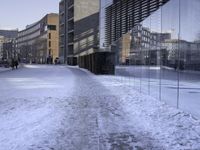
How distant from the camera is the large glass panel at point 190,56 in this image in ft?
32.6

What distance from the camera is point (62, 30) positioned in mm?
121562

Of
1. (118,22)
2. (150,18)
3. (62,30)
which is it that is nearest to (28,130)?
(150,18)

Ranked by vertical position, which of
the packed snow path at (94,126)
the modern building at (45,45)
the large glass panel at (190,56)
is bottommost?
the packed snow path at (94,126)

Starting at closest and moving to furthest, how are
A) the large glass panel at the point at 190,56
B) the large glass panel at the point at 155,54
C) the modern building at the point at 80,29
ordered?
the large glass panel at the point at 190,56
the large glass panel at the point at 155,54
the modern building at the point at 80,29

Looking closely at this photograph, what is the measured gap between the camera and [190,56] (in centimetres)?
1047

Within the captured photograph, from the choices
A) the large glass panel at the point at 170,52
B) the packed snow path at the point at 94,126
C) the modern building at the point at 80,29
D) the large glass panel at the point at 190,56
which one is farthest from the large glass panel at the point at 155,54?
the modern building at the point at 80,29

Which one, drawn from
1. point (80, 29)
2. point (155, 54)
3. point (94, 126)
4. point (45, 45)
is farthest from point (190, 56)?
point (45, 45)

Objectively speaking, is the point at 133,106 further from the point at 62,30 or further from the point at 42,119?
the point at 62,30

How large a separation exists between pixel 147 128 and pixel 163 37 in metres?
5.18

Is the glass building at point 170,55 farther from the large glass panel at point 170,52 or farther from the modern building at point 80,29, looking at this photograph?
the modern building at point 80,29

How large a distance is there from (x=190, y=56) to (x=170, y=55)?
6.95ft

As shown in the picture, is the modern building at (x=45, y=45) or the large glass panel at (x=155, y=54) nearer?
the large glass panel at (x=155, y=54)

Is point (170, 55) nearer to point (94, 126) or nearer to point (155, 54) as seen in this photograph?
point (155, 54)

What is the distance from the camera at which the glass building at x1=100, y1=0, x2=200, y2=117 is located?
10258 mm
